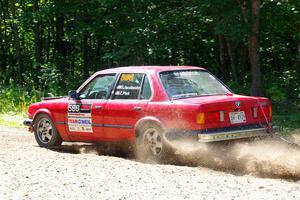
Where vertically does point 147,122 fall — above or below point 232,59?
below

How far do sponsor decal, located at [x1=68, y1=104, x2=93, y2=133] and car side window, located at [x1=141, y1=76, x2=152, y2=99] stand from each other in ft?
3.93

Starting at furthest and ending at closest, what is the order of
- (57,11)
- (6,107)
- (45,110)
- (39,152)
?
(57,11) → (6,107) → (45,110) → (39,152)

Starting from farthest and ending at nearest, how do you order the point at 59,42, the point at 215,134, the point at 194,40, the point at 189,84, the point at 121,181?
1. the point at 59,42
2. the point at 194,40
3. the point at 189,84
4. the point at 215,134
5. the point at 121,181

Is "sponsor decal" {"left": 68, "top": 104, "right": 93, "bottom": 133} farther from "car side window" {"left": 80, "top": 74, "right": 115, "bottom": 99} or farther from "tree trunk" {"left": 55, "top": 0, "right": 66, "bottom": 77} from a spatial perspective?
"tree trunk" {"left": 55, "top": 0, "right": 66, "bottom": 77}

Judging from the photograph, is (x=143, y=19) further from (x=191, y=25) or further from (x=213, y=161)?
(x=213, y=161)

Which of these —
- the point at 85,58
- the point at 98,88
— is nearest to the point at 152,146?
the point at 98,88

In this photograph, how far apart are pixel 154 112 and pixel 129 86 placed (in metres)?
0.92

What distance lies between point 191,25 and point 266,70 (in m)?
3.55

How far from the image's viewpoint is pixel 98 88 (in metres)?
10.4

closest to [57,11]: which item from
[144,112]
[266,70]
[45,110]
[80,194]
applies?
[266,70]

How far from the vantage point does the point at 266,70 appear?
70.8 feet

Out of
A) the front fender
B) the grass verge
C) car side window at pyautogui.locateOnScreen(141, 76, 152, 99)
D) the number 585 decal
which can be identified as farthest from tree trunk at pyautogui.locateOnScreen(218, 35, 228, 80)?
car side window at pyautogui.locateOnScreen(141, 76, 152, 99)

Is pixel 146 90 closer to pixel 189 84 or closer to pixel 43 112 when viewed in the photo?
pixel 189 84

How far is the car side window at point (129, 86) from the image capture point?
9.71m
